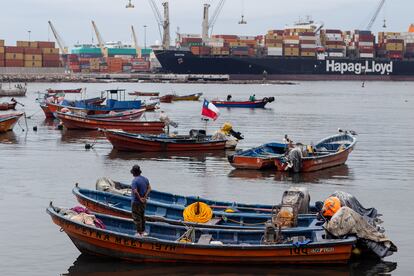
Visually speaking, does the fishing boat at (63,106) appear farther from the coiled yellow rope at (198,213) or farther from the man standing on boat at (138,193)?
the man standing on boat at (138,193)

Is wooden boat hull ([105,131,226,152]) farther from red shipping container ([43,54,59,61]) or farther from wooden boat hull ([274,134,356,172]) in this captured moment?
red shipping container ([43,54,59,61])

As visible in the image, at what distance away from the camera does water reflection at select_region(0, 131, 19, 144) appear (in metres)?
42.7

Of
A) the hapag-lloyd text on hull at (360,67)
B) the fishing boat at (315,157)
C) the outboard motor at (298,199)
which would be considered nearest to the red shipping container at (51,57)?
the hapag-lloyd text on hull at (360,67)

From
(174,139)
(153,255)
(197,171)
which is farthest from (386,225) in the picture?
(174,139)

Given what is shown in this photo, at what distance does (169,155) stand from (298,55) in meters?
144

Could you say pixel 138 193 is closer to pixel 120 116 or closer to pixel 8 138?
pixel 8 138

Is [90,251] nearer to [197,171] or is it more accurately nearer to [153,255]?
[153,255]

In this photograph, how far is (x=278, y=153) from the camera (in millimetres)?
33062

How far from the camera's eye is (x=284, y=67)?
177625 millimetres

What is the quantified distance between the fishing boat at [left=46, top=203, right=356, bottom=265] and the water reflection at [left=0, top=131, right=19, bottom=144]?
25.8 meters

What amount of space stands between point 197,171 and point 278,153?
3635mm

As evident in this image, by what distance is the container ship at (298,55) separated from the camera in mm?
174000

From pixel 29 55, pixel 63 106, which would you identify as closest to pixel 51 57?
pixel 29 55

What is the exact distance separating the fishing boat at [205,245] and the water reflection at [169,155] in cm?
1754
